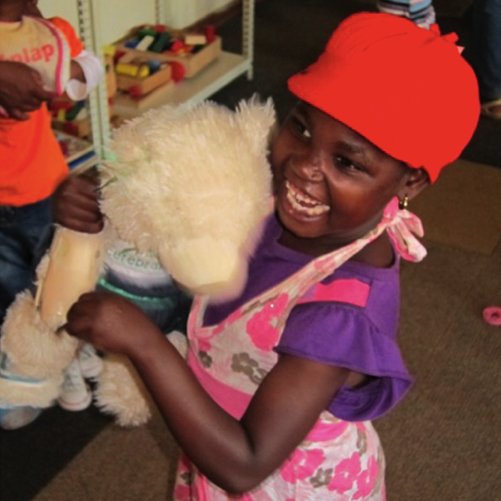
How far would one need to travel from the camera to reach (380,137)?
73 cm

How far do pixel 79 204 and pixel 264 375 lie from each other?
0.98 ft

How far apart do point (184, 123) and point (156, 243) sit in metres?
0.13

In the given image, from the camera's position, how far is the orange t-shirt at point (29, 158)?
1463 millimetres

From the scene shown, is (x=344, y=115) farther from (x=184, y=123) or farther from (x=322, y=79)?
(x=184, y=123)

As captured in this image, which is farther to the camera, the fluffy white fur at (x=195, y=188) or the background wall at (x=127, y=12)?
the background wall at (x=127, y=12)

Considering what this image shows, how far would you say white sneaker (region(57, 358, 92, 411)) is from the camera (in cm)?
163

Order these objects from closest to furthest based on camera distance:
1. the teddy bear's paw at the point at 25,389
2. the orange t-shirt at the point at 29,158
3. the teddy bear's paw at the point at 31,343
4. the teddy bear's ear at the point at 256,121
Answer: the teddy bear's ear at the point at 256,121 < the teddy bear's paw at the point at 31,343 < the teddy bear's paw at the point at 25,389 < the orange t-shirt at the point at 29,158

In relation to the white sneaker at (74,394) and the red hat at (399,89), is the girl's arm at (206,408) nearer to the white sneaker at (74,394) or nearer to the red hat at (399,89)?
the red hat at (399,89)

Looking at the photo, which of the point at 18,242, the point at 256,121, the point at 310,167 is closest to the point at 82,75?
the point at 18,242

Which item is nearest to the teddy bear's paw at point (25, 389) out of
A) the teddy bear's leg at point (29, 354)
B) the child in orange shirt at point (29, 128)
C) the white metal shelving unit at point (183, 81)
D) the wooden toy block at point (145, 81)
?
the teddy bear's leg at point (29, 354)

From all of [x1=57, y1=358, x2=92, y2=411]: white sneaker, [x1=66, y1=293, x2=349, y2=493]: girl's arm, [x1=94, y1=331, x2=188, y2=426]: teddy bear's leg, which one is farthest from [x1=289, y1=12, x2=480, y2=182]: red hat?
[x1=57, y1=358, x2=92, y2=411]: white sneaker

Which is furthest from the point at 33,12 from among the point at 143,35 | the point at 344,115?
the point at 143,35

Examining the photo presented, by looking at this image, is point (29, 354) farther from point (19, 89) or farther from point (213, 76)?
point (213, 76)

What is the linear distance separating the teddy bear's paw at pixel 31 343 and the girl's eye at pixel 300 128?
18.7 inches
